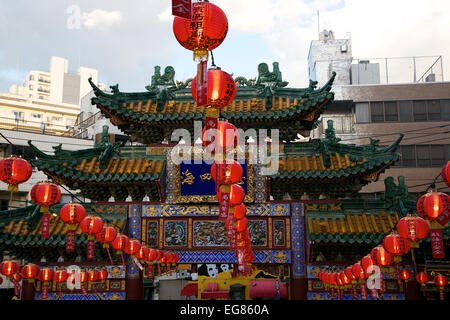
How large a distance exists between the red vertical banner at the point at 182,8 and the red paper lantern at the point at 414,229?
6478 mm

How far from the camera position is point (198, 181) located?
13.1 m

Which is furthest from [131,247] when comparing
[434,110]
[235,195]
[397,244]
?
[434,110]

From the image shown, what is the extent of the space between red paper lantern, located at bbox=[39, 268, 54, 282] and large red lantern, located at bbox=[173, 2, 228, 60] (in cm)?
873

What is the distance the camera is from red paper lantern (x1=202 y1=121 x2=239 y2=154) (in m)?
7.47

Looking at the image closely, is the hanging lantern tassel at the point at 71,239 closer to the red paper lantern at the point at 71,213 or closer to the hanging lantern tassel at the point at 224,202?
the red paper lantern at the point at 71,213

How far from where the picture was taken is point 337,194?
1316 centimetres

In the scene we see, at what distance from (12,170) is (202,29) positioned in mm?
5433

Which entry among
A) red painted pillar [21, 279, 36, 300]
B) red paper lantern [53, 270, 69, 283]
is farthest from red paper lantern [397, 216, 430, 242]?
red painted pillar [21, 279, 36, 300]

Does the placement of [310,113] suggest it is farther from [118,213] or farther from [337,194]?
[118,213]

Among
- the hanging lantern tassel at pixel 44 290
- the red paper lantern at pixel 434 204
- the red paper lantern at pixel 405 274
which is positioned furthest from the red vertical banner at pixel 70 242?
the red paper lantern at pixel 405 274

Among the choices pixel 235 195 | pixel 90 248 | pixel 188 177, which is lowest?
pixel 90 248

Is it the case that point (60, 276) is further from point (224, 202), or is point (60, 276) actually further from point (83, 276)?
point (224, 202)

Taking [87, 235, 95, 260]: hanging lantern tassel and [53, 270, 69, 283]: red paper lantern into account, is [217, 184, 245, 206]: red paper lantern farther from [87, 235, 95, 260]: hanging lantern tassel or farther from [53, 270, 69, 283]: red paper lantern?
[53, 270, 69, 283]: red paper lantern
